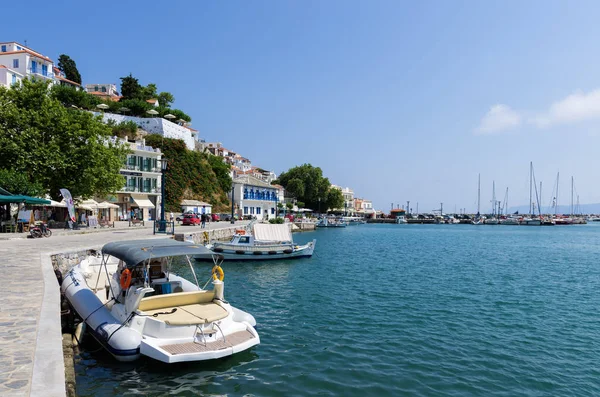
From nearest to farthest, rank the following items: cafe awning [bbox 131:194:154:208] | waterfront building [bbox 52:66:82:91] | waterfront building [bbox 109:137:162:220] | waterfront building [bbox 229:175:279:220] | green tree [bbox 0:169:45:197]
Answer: green tree [bbox 0:169:45:197], waterfront building [bbox 109:137:162:220], cafe awning [bbox 131:194:154:208], waterfront building [bbox 52:66:82:91], waterfront building [bbox 229:175:279:220]

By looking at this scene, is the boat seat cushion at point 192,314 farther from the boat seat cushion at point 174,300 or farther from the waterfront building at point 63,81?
the waterfront building at point 63,81

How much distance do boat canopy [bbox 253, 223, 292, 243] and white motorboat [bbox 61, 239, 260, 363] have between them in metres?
18.2

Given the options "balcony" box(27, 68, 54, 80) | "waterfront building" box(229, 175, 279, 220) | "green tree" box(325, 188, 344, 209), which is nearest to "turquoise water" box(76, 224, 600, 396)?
"waterfront building" box(229, 175, 279, 220)

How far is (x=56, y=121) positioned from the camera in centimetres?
3378

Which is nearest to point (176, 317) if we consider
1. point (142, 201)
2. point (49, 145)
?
point (49, 145)

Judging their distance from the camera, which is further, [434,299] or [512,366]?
[434,299]

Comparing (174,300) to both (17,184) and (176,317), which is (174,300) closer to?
(176,317)

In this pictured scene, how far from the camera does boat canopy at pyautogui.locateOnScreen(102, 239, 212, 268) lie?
10.8 metres

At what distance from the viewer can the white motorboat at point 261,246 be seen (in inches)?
1168

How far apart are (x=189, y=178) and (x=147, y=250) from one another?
187ft

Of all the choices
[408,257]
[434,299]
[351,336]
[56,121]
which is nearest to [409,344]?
[351,336]

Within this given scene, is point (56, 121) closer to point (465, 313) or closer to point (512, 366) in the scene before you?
point (465, 313)

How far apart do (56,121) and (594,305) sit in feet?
122

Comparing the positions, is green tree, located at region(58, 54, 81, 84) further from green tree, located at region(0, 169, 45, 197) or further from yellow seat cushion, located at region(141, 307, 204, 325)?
yellow seat cushion, located at region(141, 307, 204, 325)
